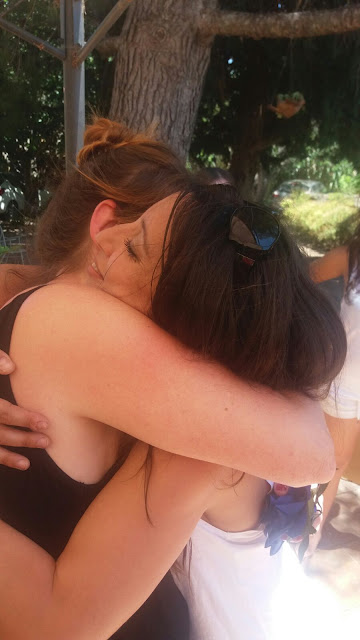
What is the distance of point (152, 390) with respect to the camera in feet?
3.06

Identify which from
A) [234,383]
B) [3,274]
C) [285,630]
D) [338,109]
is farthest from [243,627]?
[338,109]

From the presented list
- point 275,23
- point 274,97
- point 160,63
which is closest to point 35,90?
point 274,97

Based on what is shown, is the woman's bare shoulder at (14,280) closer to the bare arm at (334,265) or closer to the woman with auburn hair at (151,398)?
the woman with auburn hair at (151,398)

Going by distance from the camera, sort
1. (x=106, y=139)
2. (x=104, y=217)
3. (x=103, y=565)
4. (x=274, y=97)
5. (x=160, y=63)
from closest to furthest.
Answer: (x=103, y=565) → (x=104, y=217) → (x=106, y=139) → (x=160, y=63) → (x=274, y=97)

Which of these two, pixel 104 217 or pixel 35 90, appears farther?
pixel 35 90

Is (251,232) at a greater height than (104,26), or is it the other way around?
(104,26)

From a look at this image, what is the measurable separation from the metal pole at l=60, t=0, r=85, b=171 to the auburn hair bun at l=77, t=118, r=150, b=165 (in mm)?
912

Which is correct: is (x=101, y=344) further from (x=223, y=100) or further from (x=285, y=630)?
(x=223, y=100)

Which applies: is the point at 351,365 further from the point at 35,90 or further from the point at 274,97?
the point at 35,90

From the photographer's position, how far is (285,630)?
125cm

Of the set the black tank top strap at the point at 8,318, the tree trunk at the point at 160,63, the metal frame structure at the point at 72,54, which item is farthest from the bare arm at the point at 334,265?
the tree trunk at the point at 160,63

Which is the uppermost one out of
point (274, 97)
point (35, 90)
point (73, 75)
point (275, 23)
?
point (274, 97)

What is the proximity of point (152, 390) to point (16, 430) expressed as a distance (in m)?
0.30

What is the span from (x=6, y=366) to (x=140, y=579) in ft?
1.56
